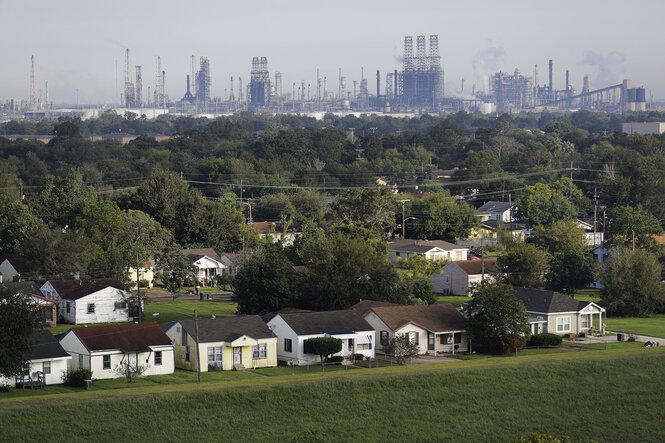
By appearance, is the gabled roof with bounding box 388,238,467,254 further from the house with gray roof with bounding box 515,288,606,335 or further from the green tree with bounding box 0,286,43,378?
the green tree with bounding box 0,286,43,378

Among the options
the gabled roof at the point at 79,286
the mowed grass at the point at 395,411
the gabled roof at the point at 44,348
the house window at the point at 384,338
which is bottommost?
the mowed grass at the point at 395,411

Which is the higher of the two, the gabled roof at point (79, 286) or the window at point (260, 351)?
the gabled roof at point (79, 286)

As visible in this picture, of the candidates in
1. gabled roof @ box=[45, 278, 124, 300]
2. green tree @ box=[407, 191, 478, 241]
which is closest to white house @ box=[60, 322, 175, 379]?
gabled roof @ box=[45, 278, 124, 300]

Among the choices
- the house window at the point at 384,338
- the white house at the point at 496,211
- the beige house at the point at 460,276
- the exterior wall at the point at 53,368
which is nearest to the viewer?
the exterior wall at the point at 53,368

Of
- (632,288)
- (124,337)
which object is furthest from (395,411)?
(632,288)

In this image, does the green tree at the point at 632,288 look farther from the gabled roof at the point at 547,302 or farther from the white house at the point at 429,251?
the white house at the point at 429,251

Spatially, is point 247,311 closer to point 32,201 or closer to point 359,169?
point 32,201

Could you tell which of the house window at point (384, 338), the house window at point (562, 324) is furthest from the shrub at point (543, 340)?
the house window at point (384, 338)
